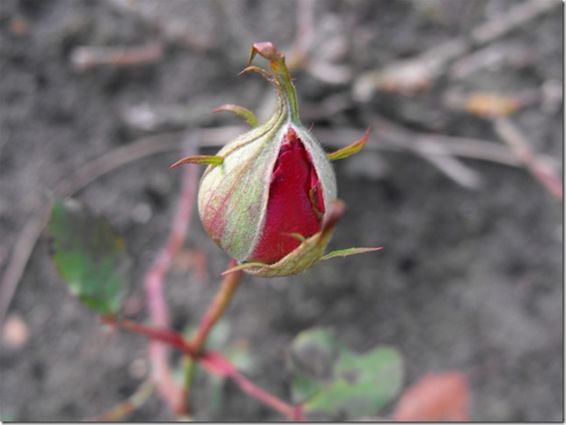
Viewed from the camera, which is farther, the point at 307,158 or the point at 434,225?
the point at 434,225

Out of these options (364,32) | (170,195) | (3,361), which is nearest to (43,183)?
(170,195)

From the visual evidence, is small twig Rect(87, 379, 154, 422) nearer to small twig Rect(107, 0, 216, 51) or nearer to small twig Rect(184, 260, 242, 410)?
small twig Rect(184, 260, 242, 410)

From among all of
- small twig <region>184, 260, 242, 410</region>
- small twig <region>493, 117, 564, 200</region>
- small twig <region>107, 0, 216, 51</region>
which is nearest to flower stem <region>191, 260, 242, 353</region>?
small twig <region>184, 260, 242, 410</region>

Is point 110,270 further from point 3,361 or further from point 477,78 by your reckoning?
point 477,78

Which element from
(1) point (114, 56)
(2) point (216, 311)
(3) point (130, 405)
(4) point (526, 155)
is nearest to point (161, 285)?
(3) point (130, 405)

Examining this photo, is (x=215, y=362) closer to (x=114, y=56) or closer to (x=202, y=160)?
(x=202, y=160)

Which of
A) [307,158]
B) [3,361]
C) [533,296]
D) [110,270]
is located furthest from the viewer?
[533,296]

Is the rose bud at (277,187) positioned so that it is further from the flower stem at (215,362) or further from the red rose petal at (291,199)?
the flower stem at (215,362)

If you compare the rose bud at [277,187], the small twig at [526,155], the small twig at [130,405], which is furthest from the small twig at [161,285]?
the small twig at [526,155]
